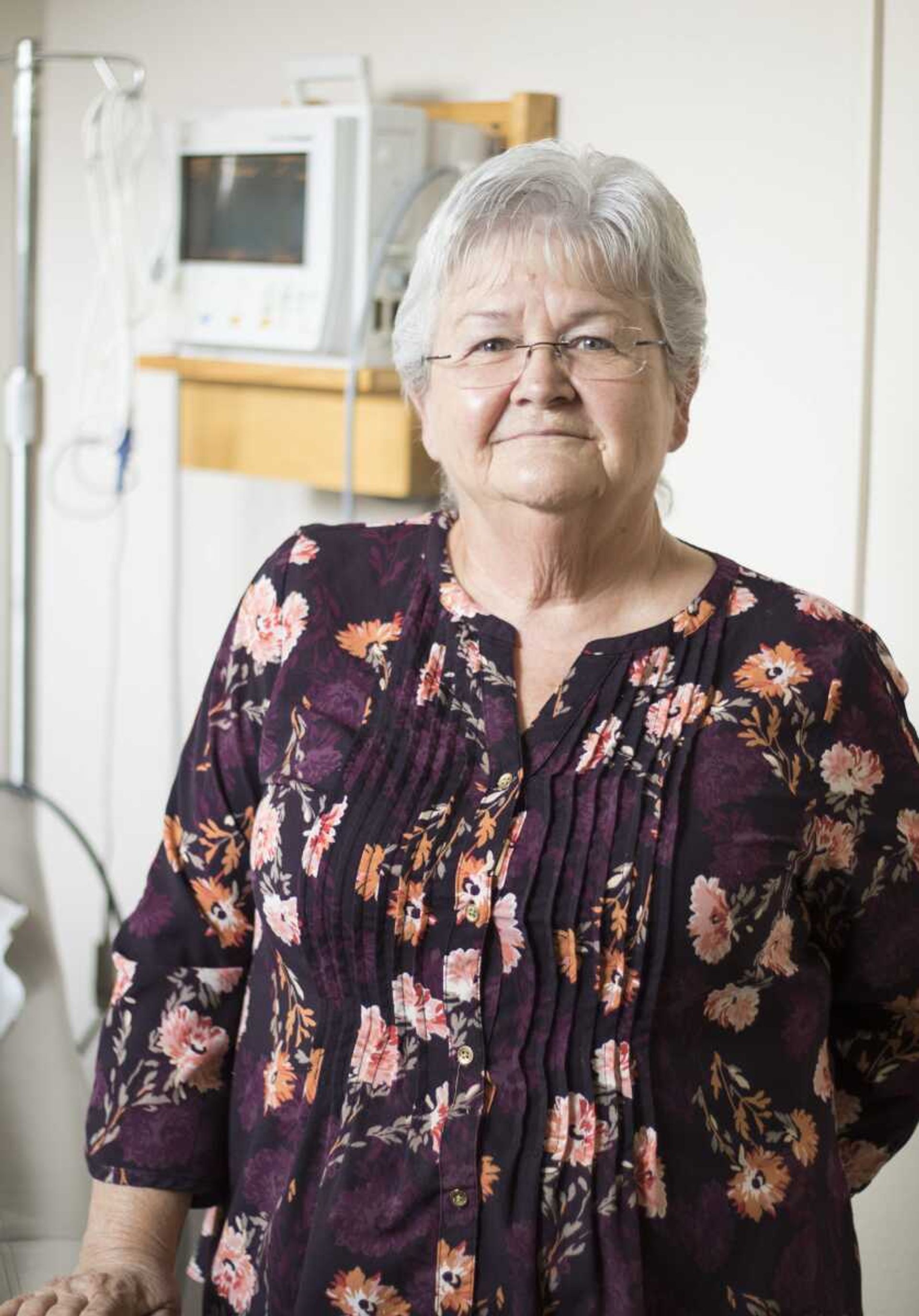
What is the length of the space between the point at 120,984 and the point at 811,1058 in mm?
546

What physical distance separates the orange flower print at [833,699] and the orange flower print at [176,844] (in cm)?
50

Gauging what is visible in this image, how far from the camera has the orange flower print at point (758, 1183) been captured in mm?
1180

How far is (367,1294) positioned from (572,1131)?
0.19 meters

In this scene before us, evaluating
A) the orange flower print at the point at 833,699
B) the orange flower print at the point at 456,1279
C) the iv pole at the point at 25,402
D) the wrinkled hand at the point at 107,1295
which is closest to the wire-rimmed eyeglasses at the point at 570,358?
the orange flower print at the point at 833,699

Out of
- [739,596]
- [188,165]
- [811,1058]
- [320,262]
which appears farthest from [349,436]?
[811,1058]

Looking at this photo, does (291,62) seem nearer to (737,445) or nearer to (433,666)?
(737,445)

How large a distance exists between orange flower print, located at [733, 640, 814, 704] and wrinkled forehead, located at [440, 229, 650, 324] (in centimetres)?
27

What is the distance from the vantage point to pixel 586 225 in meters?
1.19

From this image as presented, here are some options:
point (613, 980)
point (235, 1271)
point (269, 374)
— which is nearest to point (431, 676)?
point (613, 980)

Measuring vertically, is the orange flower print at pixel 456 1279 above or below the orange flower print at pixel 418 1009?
below

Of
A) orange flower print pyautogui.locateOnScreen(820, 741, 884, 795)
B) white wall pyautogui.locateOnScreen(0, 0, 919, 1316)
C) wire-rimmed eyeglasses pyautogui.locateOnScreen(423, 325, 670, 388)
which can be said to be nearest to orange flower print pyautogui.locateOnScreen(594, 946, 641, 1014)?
orange flower print pyautogui.locateOnScreen(820, 741, 884, 795)

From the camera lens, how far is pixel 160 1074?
4.26ft

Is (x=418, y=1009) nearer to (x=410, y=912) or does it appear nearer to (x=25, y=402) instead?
(x=410, y=912)

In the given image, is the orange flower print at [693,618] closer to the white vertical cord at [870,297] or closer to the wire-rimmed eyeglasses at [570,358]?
the wire-rimmed eyeglasses at [570,358]
